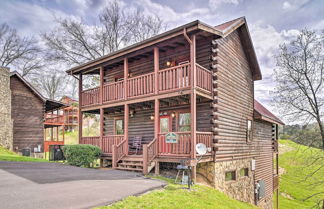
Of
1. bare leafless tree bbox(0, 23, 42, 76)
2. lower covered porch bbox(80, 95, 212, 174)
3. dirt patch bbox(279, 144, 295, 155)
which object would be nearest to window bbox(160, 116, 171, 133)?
lower covered porch bbox(80, 95, 212, 174)

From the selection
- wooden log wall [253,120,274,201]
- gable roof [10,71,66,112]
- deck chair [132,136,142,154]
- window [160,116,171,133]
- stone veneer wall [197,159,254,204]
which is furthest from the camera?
gable roof [10,71,66,112]

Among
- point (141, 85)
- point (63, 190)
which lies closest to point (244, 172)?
point (141, 85)

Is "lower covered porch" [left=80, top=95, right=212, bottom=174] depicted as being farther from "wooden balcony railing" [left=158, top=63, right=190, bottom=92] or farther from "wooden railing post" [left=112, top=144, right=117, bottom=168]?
"wooden balcony railing" [left=158, top=63, right=190, bottom=92]

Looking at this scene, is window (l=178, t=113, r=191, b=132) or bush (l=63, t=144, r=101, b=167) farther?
bush (l=63, t=144, r=101, b=167)

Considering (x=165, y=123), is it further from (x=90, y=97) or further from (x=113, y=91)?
(x=90, y=97)

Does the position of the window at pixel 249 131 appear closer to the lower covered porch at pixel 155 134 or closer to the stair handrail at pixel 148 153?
the lower covered porch at pixel 155 134

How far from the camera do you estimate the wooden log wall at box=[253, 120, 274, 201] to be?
15.3 metres

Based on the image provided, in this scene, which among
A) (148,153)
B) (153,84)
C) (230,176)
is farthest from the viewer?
(230,176)

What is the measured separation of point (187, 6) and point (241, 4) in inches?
158

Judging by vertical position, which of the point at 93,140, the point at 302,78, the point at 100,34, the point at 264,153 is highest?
the point at 100,34

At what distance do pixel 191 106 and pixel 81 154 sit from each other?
610cm

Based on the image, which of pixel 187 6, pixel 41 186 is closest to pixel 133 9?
pixel 187 6

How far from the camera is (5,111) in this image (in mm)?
19359

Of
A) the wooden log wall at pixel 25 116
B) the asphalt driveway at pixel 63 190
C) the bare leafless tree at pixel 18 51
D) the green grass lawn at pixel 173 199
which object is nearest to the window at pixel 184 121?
the asphalt driveway at pixel 63 190
